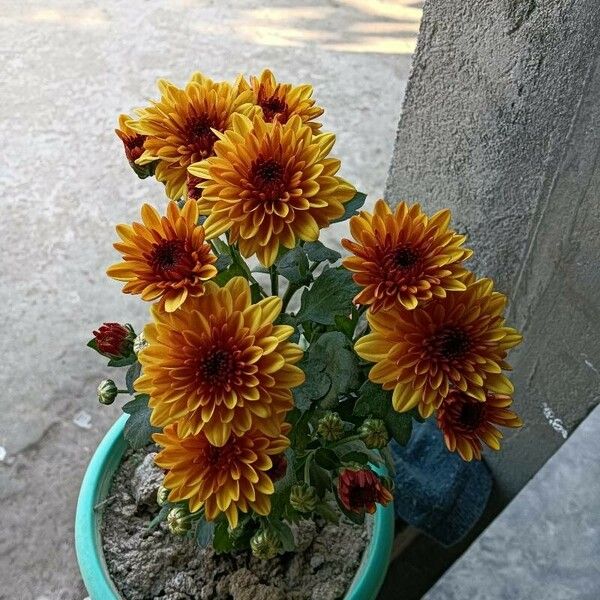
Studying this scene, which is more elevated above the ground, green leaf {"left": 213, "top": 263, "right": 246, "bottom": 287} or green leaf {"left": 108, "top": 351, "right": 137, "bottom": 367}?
green leaf {"left": 213, "top": 263, "right": 246, "bottom": 287}

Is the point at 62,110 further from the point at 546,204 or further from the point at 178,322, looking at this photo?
the point at 178,322

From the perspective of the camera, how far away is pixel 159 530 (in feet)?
3.05

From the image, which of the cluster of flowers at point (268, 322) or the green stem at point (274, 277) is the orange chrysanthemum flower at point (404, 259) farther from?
the green stem at point (274, 277)

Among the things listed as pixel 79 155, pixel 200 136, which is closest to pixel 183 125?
pixel 200 136

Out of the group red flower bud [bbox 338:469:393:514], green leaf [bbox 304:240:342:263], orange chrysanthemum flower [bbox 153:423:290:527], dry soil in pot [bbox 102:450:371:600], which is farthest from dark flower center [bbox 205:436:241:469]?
dry soil in pot [bbox 102:450:371:600]

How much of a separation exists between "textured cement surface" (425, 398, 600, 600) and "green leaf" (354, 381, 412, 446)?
0.55 ft

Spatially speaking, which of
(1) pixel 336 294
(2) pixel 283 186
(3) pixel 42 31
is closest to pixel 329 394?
(1) pixel 336 294

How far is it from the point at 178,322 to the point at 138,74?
1.61 metres

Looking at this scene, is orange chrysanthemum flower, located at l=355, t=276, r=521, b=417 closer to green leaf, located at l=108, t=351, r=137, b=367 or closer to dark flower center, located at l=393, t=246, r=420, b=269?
dark flower center, located at l=393, t=246, r=420, b=269

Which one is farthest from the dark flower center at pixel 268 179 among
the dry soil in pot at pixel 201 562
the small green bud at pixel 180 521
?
the dry soil in pot at pixel 201 562

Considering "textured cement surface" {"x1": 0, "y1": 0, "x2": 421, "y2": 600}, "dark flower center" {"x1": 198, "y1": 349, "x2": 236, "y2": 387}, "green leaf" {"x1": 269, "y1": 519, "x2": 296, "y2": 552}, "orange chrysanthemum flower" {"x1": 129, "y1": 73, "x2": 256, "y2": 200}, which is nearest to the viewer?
"dark flower center" {"x1": 198, "y1": 349, "x2": 236, "y2": 387}

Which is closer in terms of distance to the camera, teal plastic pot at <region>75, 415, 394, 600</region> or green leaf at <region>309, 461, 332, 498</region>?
green leaf at <region>309, 461, 332, 498</region>

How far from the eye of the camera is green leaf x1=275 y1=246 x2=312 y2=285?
72 centimetres

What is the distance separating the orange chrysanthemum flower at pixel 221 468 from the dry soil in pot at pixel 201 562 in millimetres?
305
